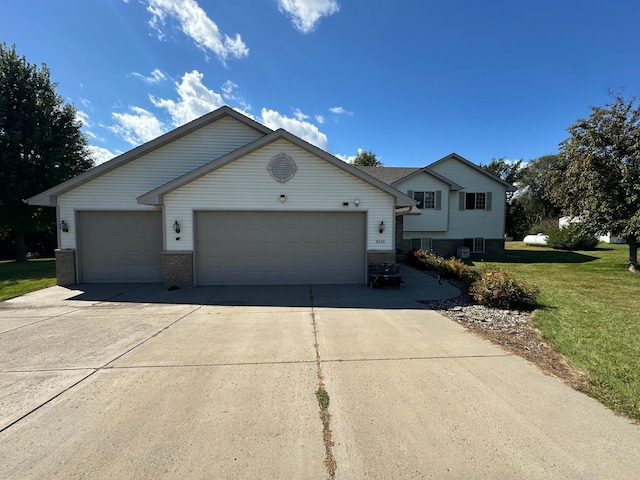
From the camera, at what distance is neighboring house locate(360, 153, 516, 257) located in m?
18.9

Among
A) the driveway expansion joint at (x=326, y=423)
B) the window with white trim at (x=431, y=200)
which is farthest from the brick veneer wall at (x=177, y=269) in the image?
the window with white trim at (x=431, y=200)

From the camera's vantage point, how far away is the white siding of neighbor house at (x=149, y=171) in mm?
9914

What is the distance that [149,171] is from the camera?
10336mm

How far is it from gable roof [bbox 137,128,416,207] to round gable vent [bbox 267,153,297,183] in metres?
0.53

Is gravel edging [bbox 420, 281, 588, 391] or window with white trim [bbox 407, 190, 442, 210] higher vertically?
window with white trim [bbox 407, 190, 442, 210]

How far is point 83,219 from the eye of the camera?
33.0ft

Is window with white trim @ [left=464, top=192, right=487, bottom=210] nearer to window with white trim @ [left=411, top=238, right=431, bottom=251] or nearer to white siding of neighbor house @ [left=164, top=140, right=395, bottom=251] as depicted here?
window with white trim @ [left=411, top=238, right=431, bottom=251]

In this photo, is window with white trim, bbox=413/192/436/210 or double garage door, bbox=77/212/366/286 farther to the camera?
window with white trim, bbox=413/192/436/210

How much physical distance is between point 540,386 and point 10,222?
1023 inches

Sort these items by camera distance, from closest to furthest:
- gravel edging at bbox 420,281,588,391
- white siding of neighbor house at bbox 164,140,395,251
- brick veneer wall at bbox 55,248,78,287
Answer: gravel edging at bbox 420,281,588,391
white siding of neighbor house at bbox 164,140,395,251
brick veneer wall at bbox 55,248,78,287

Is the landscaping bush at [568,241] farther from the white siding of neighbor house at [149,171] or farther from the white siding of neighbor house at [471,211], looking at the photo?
the white siding of neighbor house at [149,171]

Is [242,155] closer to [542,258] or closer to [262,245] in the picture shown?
[262,245]

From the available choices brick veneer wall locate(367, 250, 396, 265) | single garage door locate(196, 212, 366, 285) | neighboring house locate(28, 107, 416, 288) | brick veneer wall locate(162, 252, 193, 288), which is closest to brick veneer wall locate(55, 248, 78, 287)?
neighboring house locate(28, 107, 416, 288)

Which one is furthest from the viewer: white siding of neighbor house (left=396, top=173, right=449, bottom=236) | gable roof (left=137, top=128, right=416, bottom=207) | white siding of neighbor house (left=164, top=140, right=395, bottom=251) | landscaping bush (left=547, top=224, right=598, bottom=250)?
landscaping bush (left=547, top=224, right=598, bottom=250)
